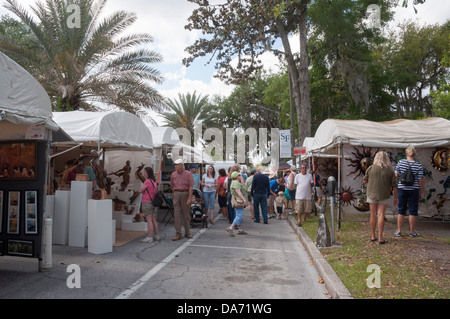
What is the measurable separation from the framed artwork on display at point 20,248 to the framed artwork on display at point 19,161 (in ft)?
3.51

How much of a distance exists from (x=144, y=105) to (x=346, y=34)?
13167 mm

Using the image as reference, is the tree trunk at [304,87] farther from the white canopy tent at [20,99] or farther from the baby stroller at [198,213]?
the white canopy tent at [20,99]

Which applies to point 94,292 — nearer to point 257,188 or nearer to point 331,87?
point 257,188

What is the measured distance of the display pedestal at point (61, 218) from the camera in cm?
805

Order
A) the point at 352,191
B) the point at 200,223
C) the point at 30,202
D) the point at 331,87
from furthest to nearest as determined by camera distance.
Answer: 1. the point at 331,87
2. the point at 200,223
3. the point at 352,191
4. the point at 30,202

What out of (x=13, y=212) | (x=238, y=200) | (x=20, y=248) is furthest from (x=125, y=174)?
(x=20, y=248)

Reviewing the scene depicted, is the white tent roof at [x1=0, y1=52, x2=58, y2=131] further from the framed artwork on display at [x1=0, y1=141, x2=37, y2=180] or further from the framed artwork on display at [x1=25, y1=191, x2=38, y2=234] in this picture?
the framed artwork on display at [x1=25, y1=191, x2=38, y2=234]

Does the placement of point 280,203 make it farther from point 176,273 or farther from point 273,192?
point 176,273

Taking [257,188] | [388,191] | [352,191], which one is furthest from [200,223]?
[388,191]

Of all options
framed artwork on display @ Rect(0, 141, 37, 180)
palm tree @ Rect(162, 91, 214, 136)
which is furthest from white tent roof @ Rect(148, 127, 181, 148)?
palm tree @ Rect(162, 91, 214, 136)

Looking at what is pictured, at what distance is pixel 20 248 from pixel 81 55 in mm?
10407

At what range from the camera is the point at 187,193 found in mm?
8898

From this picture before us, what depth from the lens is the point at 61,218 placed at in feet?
26.6

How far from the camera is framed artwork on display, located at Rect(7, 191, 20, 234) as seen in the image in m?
5.90
